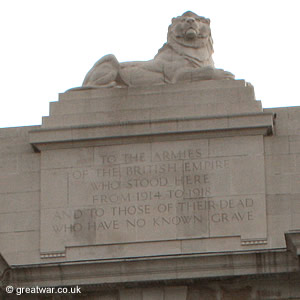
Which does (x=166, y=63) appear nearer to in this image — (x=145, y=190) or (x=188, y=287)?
(x=145, y=190)

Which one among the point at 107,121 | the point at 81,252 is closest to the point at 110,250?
the point at 81,252

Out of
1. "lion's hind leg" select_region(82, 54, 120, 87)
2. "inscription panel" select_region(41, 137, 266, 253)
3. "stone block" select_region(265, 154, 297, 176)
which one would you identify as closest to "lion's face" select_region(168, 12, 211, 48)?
"lion's hind leg" select_region(82, 54, 120, 87)

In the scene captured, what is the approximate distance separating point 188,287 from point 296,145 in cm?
418

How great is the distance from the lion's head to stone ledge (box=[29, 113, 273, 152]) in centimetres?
250

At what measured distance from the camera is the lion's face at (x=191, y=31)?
41531mm

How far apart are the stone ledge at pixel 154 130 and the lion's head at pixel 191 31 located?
8.21ft

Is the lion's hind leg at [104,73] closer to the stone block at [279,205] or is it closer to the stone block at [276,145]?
the stone block at [276,145]

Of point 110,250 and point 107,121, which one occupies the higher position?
point 107,121

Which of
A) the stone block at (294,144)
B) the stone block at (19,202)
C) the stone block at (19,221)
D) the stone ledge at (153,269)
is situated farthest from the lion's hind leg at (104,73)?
the stone ledge at (153,269)

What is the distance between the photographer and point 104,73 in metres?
41.2

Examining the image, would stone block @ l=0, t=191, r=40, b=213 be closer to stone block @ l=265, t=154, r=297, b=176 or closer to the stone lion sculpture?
the stone lion sculpture

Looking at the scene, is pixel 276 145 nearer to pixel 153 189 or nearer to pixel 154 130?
pixel 154 130

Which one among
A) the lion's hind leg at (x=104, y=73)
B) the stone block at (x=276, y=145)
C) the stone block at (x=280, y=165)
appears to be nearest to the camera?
the stone block at (x=280, y=165)

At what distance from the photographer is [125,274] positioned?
37.5 m
